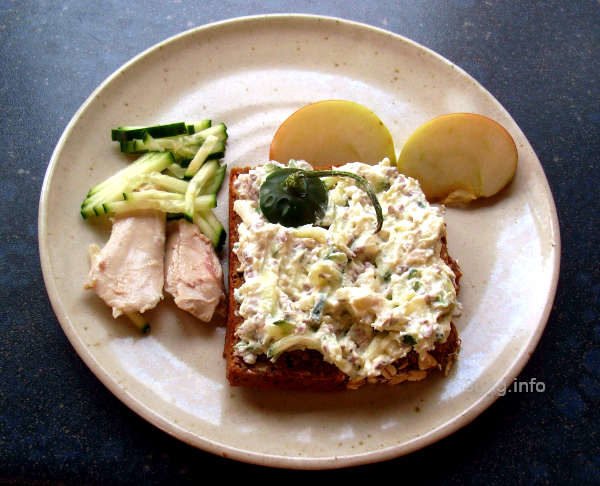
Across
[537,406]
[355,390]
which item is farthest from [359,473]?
[537,406]

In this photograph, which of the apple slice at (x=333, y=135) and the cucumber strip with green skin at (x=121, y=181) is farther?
the apple slice at (x=333, y=135)

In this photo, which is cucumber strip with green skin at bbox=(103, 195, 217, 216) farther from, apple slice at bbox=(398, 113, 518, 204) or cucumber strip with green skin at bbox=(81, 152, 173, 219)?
apple slice at bbox=(398, 113, 518, 204)

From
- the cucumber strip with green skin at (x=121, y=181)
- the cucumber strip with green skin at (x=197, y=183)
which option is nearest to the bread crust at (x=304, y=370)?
the cucumber strip with green skin at (x=197, y=183)

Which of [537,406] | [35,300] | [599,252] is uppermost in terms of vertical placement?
[599,252]

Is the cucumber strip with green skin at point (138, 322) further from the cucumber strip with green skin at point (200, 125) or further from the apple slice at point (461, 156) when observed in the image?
the apple slice at point (461, 156)

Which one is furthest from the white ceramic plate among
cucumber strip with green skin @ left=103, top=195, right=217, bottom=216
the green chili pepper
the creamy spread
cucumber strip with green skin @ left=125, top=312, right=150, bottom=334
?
the green chili pepper

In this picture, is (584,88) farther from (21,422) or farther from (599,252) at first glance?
(21,422)
